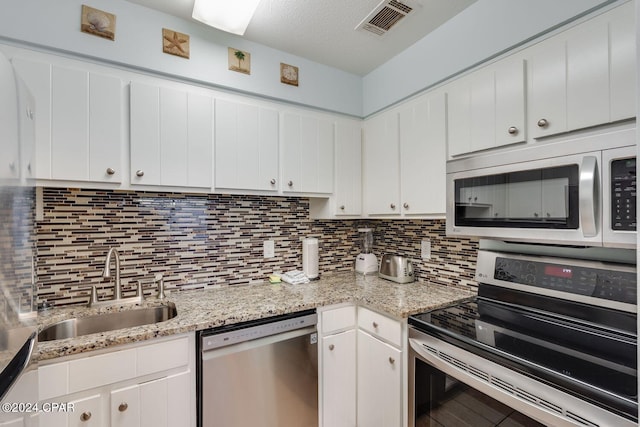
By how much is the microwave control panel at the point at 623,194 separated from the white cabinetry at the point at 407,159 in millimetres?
743

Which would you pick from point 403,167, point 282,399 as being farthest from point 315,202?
point 282,399

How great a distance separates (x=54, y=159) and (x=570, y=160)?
85.9 inches

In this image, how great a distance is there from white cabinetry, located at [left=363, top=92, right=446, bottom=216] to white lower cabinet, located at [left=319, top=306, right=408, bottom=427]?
0.73 m

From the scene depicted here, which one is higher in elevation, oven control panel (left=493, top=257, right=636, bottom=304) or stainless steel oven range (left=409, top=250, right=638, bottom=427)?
oven control panel (left=493, top=257, right=636, bottom=304)

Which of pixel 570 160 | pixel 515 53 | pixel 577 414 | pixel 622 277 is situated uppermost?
pixel 515 53

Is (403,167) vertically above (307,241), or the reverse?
(403,167)

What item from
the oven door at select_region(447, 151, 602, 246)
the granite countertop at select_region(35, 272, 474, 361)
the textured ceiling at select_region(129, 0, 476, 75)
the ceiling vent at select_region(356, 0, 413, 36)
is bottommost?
the granite countertop at select_region(35, 272, 474, 361)

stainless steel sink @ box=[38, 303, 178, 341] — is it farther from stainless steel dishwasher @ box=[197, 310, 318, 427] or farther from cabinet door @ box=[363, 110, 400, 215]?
cabinet door @ box=[363, 110, 400, 215]

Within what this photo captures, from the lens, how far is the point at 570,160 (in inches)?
44.7

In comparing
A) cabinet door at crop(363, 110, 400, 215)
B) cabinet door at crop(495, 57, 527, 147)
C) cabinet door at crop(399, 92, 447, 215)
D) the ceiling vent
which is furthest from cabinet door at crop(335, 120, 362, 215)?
cabinet door at crop(495, 57, 527, 147)

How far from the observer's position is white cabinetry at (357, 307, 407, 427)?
1.51 meters

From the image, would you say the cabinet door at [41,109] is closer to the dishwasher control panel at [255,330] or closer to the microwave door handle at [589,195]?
the dishwasher control panel at [255,330]

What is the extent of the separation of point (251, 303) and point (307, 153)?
1.05 m

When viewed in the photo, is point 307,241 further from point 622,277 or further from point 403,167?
point 622,277
